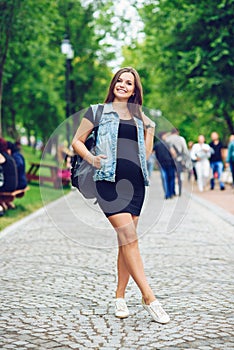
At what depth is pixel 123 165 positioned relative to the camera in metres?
5.62

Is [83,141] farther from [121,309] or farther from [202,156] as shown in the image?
[202,156]

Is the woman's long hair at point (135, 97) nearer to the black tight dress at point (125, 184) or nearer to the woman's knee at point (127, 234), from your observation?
the black tight dress at point (125, 184)

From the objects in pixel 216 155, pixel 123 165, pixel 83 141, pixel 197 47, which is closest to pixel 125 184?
pixel 123 165

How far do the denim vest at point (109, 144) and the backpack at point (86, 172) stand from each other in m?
0.07

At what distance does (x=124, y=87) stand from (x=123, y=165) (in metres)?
0.60

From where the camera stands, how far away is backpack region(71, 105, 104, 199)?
568 cm

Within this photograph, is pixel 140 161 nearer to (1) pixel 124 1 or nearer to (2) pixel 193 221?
(2) pixel 193 221

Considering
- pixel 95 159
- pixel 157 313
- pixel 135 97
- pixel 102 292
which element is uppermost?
pixel 135 97

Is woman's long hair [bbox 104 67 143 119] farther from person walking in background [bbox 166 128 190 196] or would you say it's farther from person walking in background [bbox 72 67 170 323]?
person walking in background [bbox 166 128 190 196]

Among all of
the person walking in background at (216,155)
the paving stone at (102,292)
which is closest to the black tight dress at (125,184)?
the paving stone at (102,292)

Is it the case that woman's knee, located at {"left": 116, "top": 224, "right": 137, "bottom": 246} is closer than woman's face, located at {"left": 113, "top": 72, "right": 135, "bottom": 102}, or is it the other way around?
woman's knee, located at {"left": 116, "top": 224, "right": 137, "bottom": 246}

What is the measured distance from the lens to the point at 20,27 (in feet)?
74.8

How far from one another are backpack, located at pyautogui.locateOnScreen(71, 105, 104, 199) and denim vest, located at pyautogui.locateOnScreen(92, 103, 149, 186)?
7cm

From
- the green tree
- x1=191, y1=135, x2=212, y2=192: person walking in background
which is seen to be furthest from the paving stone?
the green tree
